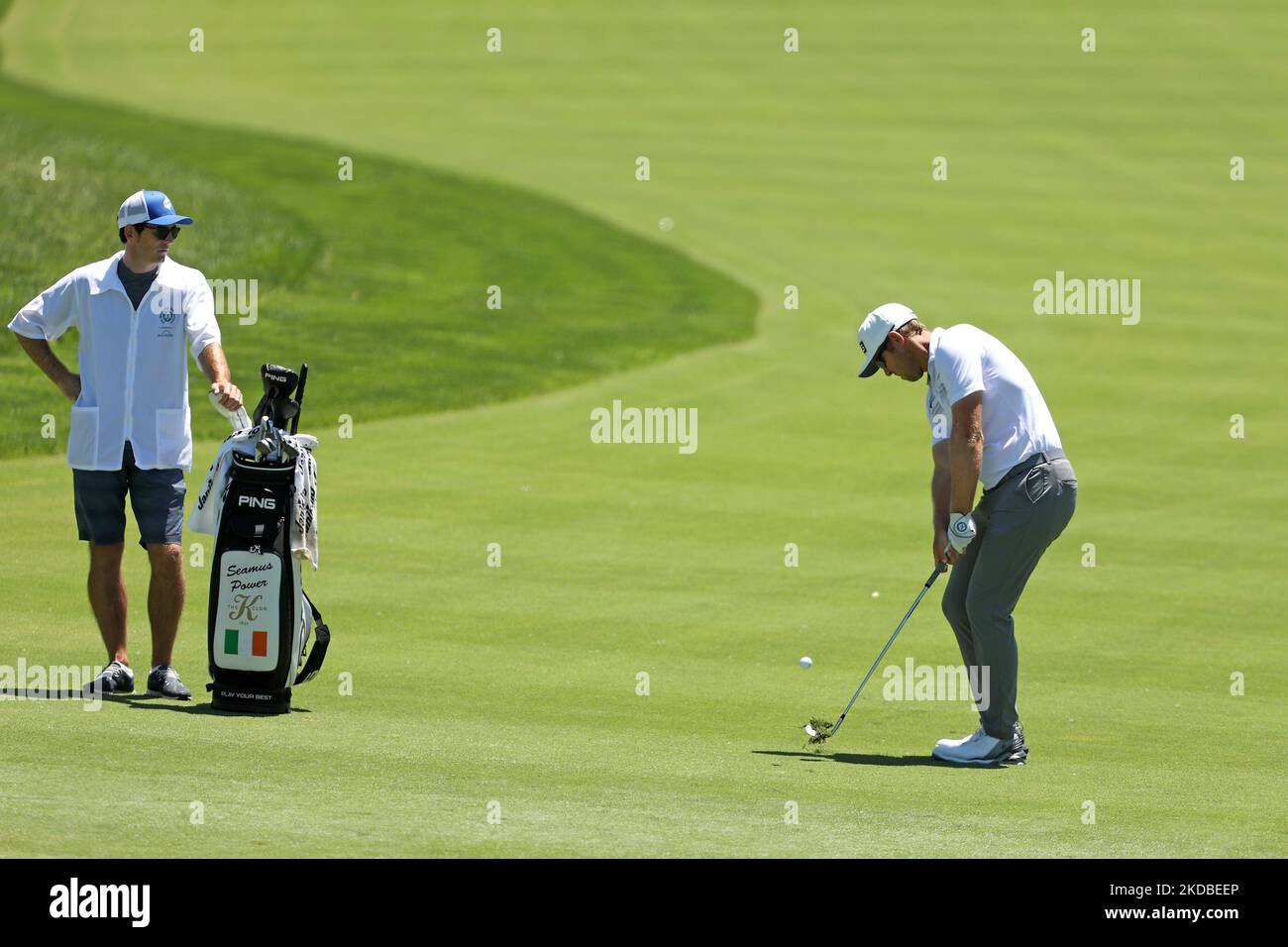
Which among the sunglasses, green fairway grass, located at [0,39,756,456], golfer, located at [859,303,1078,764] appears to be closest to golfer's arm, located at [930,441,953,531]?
golfer, located at [859,303,1078,764]

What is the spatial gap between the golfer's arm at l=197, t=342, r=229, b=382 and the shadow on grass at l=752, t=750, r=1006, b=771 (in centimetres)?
311

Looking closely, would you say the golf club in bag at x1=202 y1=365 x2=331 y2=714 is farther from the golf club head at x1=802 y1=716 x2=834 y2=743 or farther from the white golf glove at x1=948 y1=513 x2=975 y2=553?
the white golf glove at x1=948 y1=513 x2=975 y2=553

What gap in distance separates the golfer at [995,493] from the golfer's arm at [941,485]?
0.13 m

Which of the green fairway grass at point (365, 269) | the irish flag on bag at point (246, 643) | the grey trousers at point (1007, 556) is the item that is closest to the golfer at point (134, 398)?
the irish flag on bag at point (246, 643)

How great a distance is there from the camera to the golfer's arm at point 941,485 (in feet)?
28.0

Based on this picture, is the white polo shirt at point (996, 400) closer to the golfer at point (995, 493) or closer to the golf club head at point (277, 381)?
the golfer at point (995, 493)

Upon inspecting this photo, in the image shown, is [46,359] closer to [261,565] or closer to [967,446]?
[261,565]

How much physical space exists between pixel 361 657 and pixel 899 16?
A: 35324mm

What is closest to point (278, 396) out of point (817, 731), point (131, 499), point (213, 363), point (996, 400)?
point (213, 363)

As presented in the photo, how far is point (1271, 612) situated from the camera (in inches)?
489

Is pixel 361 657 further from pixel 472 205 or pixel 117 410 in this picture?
pixel 472 205

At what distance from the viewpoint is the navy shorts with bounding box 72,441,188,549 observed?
8.89 meters

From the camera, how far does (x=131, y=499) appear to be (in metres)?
8.88
